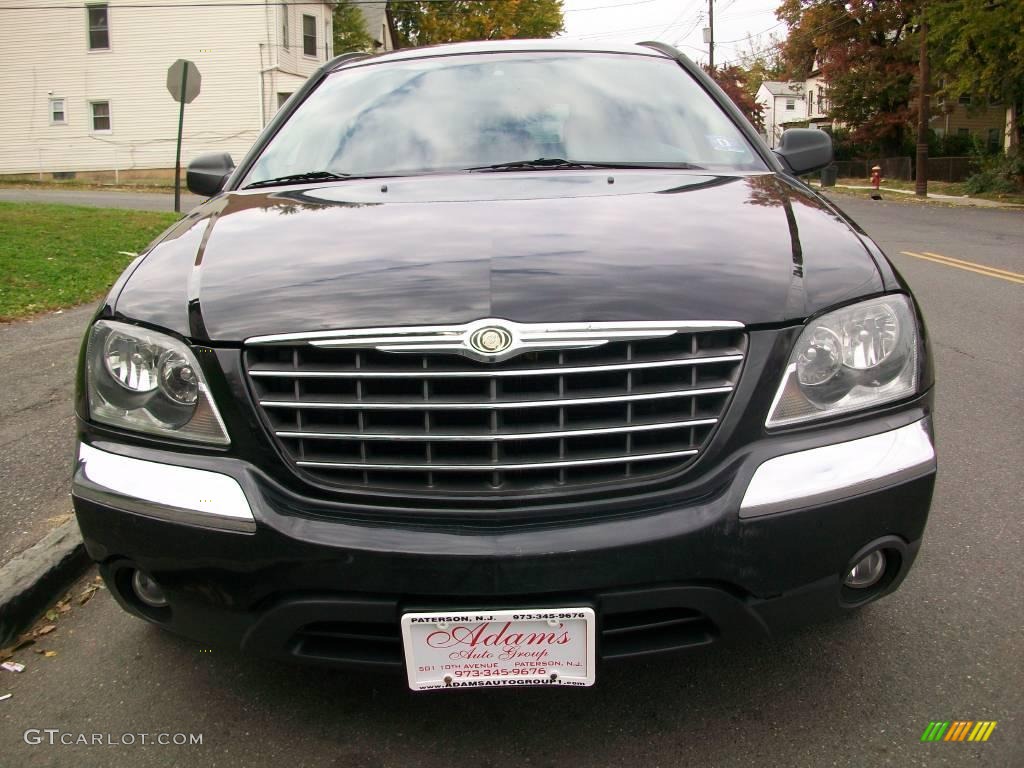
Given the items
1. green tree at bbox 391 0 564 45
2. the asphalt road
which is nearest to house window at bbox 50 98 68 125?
green tree at bbox 391 0 564 45

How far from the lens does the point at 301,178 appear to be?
329cm

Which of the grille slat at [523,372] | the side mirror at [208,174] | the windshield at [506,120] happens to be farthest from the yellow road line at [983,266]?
the grille slat at [523,372]

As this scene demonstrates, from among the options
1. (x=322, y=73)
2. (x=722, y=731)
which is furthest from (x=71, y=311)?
(x=722, y=731)

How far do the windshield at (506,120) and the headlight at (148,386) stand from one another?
4.01ft

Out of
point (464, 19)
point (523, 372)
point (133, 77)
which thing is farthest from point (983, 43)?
point (133, 77)

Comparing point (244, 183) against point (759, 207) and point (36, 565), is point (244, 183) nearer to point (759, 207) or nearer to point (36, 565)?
point (36, 565)

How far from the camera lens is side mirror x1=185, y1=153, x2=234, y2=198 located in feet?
12.5

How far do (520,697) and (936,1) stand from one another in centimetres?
2652

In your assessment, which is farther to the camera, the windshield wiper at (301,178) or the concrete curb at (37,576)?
the windshield wiper at (301,178)

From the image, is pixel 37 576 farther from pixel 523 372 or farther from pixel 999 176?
pixel 999 176

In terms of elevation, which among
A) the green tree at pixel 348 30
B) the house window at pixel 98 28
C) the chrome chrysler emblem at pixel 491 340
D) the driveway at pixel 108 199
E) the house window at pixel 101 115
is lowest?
the chrome chrysler emblem at pixel 491 340

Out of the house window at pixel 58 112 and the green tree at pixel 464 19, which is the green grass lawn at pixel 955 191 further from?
the house window at pixel 58 112

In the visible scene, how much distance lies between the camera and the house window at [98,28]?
32.0 meters

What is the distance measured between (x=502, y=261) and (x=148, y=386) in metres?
0.88
